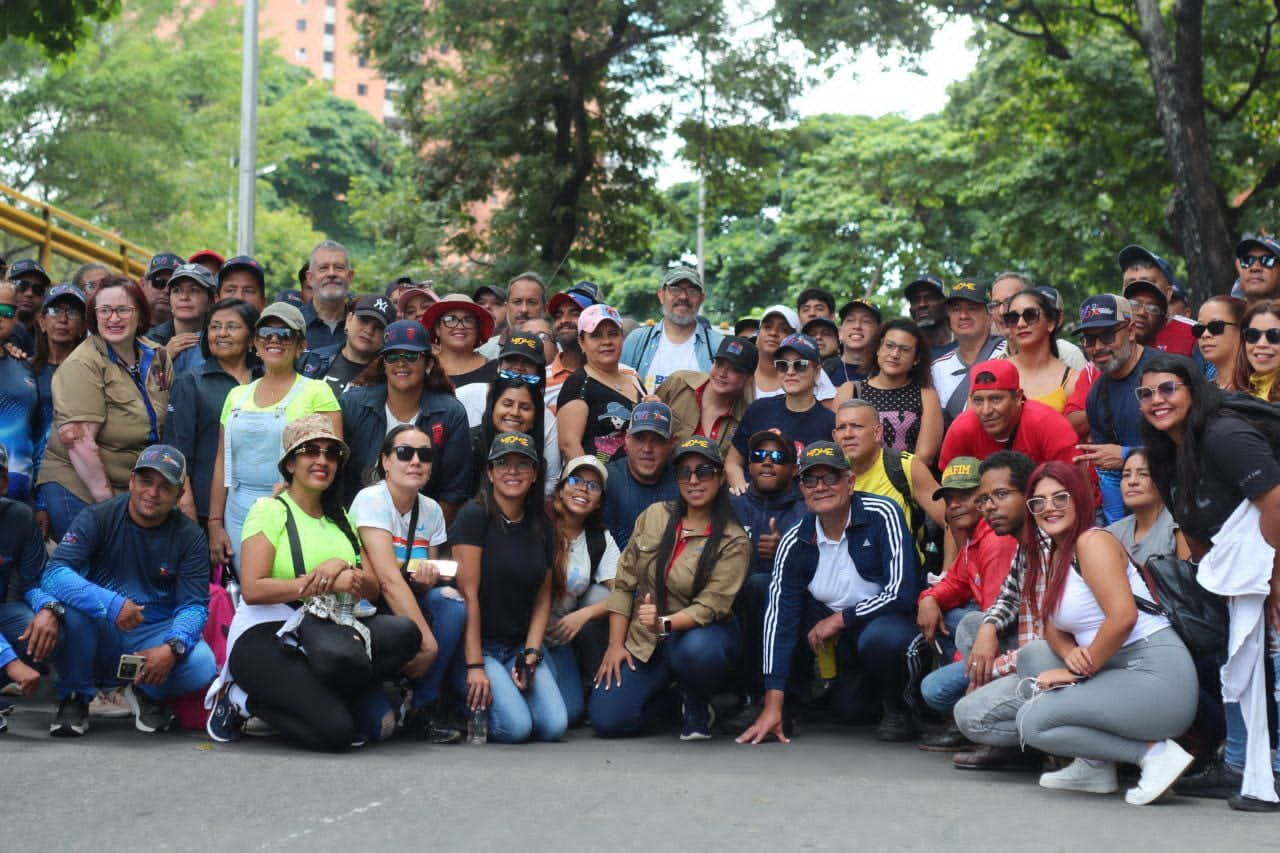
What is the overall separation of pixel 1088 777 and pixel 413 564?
11.6 feet

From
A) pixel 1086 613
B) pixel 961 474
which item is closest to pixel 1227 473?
pixel 1086 613

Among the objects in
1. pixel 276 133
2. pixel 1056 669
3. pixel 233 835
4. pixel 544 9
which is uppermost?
pixel 276 133

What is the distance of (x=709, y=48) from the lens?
20.9m

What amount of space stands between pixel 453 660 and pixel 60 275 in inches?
799

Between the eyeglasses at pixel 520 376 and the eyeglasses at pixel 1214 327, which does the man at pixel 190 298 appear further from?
the eyeglasses at pixel 1214 327

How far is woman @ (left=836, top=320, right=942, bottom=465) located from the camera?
9008 mm

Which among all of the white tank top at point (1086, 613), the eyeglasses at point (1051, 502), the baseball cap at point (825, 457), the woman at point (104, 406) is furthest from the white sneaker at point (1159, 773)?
the woman at point (104, 406)

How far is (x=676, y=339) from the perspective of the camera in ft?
33.7

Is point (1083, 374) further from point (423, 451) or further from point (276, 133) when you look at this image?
point (276, 133)

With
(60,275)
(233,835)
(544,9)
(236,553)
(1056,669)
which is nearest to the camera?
(233,835)

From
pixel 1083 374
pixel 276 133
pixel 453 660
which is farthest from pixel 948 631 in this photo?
pixel 276 133

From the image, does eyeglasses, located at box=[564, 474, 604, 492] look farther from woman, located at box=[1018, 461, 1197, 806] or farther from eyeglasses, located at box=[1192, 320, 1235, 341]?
eyeglasses, located at box=[1192, 320, 1235, 341]

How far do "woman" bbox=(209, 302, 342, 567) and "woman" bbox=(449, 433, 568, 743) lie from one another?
989mm

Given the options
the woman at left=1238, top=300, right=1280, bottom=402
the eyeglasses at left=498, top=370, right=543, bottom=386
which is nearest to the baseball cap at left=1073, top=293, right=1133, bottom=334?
the woman at left=1238, top=300, right=1280, bottom=402
